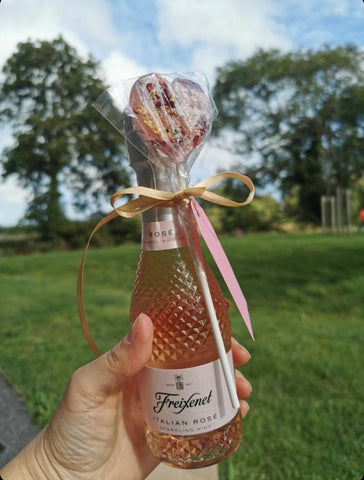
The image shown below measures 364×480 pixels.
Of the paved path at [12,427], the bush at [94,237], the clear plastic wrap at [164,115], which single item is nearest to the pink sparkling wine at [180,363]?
the clear plastic wrap at [164,115]

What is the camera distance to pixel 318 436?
227 centimetres

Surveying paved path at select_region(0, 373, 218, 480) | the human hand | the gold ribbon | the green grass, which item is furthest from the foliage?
the gold ribbon

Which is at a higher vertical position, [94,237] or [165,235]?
[165,235]

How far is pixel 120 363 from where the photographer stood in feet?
3.87

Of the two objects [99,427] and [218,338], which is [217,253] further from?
[99,427]

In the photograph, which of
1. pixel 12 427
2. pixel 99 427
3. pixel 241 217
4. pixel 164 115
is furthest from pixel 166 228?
pixel 241 217

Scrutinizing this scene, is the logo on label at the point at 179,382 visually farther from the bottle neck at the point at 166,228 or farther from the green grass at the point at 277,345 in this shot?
the green grass at the point at 277,345

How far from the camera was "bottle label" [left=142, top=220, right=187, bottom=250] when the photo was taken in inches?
46.0

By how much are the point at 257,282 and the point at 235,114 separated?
12924 millimetres

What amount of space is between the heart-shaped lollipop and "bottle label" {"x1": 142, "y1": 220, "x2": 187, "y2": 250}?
0.58 ft

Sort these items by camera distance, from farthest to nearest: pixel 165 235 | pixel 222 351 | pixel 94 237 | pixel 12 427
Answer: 1. pixel 94 237
2. pixel 12 427
3. pixel 165 235
4. pixel 222 351

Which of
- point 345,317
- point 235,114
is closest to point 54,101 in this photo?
point 235,114

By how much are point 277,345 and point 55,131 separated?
15445 mm

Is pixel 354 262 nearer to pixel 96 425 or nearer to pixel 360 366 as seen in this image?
pixel 360 366
